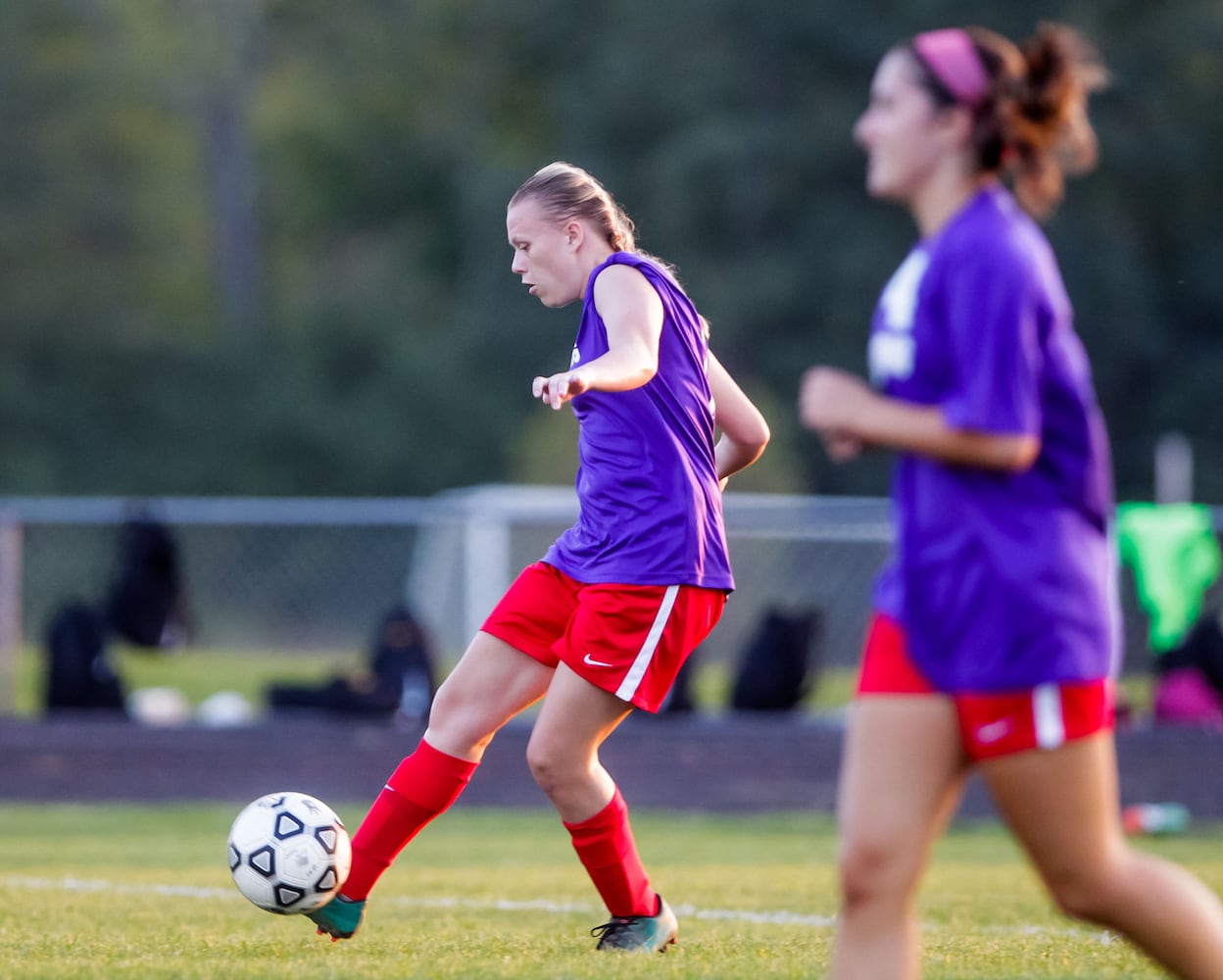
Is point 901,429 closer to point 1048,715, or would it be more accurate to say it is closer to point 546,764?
point 1048,715

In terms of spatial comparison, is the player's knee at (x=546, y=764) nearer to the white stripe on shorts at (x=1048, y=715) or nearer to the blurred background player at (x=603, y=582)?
the blurred background player at (x=603, y=582)

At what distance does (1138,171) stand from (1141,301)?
2.15m

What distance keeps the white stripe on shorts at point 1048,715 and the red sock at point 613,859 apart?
6.06 ft

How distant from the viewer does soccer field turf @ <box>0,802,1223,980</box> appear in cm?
442

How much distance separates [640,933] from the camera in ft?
15.8

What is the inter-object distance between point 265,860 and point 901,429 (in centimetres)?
242

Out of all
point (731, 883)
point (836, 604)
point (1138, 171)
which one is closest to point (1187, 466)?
point (1138, 171)

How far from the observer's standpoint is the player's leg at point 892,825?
3.06m

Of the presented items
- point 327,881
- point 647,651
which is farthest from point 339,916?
point 647,651

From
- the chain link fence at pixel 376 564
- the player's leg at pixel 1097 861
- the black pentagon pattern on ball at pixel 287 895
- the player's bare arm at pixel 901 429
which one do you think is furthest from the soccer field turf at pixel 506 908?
the chain link fence at pixel 376 564

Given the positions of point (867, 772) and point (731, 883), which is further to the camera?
point (731, 883)

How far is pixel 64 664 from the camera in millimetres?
11250

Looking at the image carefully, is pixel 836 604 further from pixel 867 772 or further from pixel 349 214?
pixel 349 214

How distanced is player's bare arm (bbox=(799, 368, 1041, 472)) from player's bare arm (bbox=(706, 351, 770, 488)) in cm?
171
